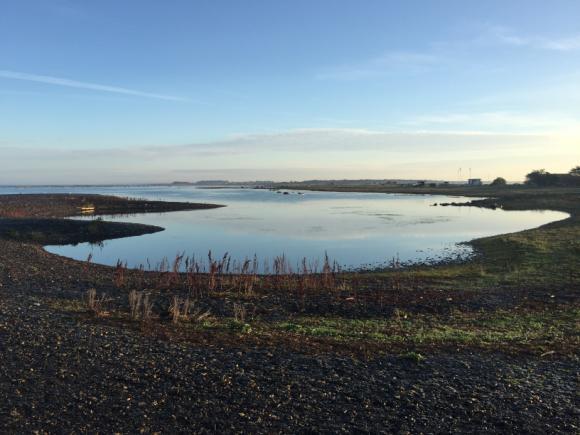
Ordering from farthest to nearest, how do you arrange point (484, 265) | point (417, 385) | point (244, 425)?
point (484, 265)
point (417, 385)
point (244, 425)

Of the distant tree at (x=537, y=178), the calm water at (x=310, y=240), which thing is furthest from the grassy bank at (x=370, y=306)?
the distant tree at (x=537, y=178)

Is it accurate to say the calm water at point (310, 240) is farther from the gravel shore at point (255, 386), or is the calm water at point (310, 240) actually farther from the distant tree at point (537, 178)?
the distant tree at point (537, 178)

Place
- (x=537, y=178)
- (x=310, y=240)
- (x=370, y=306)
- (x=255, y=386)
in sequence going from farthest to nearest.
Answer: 1. (x=537, y=178)
2. (x=310, y=240)
3. (x=370, y=306)
4. (x=255, y=386)

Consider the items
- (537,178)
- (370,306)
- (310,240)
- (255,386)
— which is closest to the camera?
(255,386)

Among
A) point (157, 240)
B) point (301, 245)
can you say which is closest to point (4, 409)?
point (301, 245)

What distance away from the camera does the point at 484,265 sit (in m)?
25.4

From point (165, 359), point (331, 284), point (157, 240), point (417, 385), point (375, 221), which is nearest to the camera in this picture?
point (417, 385)

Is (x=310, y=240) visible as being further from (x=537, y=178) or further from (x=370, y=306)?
(x=537, y=178)

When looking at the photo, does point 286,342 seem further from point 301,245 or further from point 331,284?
point 301,245

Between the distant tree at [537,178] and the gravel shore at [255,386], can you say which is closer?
the gravel shore at [255,386]

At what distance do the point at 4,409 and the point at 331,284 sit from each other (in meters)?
14.3

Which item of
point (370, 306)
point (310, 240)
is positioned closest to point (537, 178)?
point (310, 240)

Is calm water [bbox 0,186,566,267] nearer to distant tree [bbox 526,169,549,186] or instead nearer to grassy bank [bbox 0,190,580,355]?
grassy bank [bbox 0,190,580,355]

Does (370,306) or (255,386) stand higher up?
(255,386)
